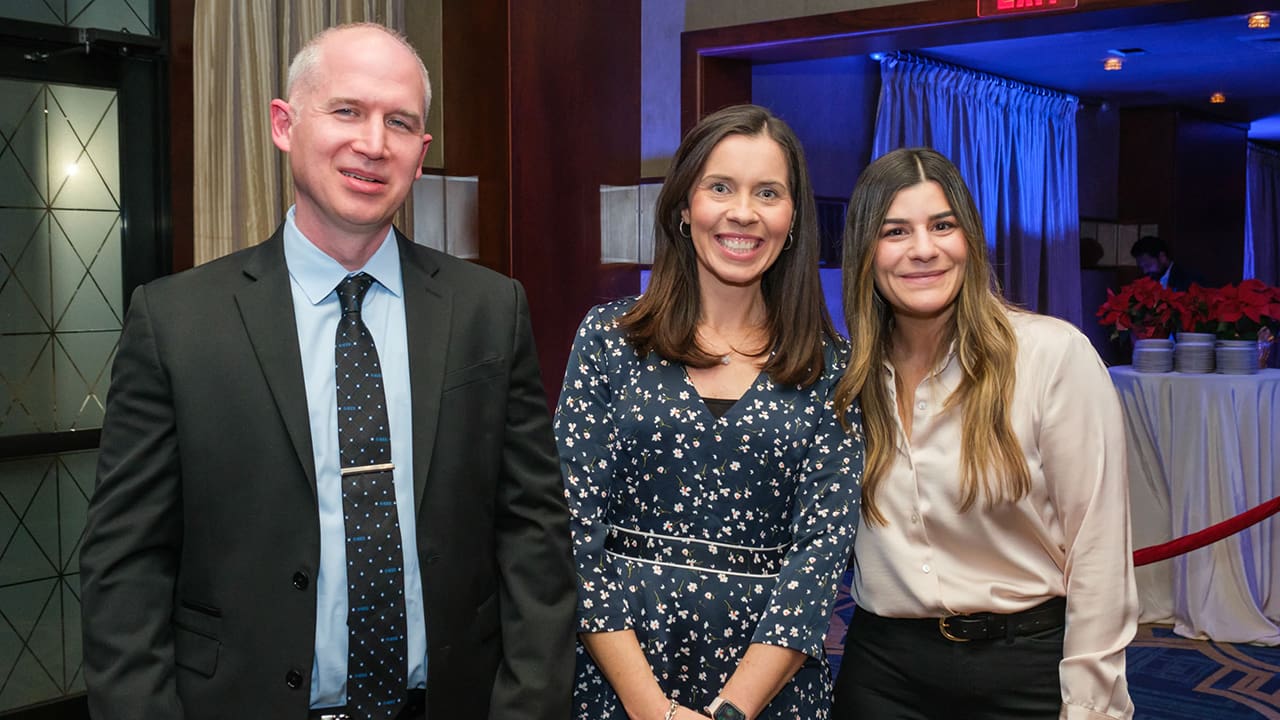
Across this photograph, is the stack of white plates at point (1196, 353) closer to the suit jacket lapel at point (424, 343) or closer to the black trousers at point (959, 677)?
the black trousers at point (959, 677)

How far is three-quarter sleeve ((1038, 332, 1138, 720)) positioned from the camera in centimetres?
192

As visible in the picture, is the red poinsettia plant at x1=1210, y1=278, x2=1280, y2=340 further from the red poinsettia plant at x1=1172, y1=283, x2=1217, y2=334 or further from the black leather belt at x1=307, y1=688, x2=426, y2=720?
the black leather belt at x1=307, y1=688, x2=426, y2=720

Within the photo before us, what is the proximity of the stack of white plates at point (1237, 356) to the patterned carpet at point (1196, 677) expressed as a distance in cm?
122

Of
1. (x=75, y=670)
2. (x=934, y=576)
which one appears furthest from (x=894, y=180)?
(x=75, y=670)

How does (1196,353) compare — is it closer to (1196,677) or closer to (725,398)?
(1196,677)

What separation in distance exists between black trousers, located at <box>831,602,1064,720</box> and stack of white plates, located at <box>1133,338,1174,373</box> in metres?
3.80

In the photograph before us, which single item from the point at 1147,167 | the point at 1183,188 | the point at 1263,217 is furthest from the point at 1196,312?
the point at 1263,217

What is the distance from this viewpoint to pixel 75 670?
13.9 feet

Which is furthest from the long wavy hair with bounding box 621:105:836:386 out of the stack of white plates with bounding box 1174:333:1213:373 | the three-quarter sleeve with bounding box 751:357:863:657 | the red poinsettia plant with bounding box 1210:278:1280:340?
the red poinsettia plant with bounding box 1210:278:1280:340

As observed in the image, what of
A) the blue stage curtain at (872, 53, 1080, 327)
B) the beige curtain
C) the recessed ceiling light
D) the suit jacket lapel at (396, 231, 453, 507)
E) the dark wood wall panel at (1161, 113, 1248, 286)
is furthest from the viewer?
the dark wood wall panel at (1161, 113, 1248, 286)

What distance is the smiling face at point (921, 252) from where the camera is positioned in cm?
208

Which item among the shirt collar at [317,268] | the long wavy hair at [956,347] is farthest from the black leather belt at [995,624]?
the shirt collar at [317,268]

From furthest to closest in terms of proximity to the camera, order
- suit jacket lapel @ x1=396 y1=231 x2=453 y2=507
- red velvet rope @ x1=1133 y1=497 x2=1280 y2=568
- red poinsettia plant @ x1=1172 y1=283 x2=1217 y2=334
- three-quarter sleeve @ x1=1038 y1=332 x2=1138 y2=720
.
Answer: red poinsettia plant @ x1=1172 y1=283 x2=1217 y2=334 < red velvet rope @ x1=1133 y1=497 x2=1280 y2=568 < three-quarter sleeve @ x1=1038 y1=332 x2=1138 y2=720 < suit jacket lapel @ x1=396 y1=231 x2=453 y2=507

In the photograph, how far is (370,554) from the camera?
1.55 meters
